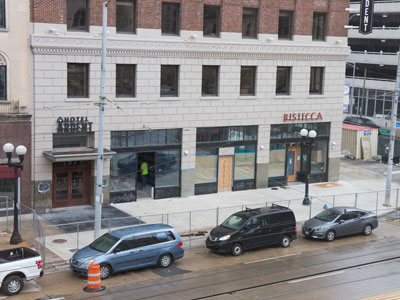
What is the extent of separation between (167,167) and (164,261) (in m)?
13.0

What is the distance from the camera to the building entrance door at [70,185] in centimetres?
3406

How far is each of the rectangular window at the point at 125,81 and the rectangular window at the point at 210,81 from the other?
4.77 metres

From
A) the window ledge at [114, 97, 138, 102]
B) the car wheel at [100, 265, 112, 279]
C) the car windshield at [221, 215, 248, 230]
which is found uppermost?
the window ledge at [114, 97, 138, 102]

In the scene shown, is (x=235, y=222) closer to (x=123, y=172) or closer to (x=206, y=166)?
(x=123, y=172)

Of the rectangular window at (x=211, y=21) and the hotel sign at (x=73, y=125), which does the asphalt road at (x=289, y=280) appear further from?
the rectangular window at (x=211, y=21)

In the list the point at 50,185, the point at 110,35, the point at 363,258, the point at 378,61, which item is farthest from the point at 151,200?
the point at 378,61

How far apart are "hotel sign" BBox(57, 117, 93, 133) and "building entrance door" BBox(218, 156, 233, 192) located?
31.0 ft

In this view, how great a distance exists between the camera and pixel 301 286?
74.6 ft

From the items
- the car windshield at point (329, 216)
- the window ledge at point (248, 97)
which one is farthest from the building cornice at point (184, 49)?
the car windshield at point (329, 216)

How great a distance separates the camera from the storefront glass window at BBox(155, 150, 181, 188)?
3700 centimetres

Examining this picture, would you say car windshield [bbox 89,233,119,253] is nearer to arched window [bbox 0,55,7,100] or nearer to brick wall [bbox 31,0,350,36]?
arched window [bbox 0,55,7,100]

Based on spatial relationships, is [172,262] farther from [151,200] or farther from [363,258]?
[151,200]

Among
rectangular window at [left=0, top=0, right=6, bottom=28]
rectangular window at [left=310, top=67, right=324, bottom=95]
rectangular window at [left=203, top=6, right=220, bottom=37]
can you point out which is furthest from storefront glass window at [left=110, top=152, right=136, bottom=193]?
rectangular window at [left=310, top=67, right=324, bottom=95]

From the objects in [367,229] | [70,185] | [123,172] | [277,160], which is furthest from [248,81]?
[70,185]
